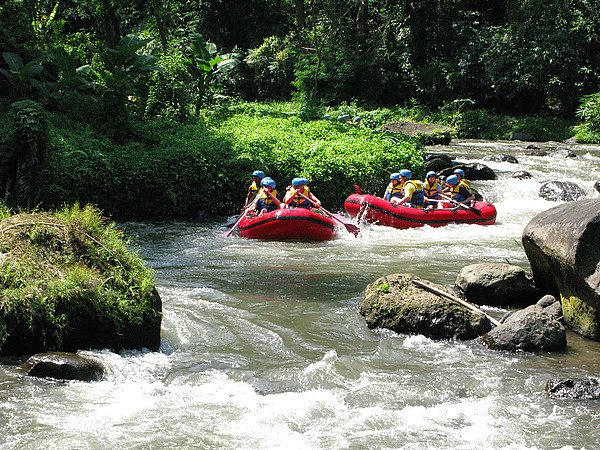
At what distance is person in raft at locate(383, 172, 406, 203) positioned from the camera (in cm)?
1567

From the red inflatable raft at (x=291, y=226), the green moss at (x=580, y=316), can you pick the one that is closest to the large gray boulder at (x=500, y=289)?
the green moss at (x=580, y=316)

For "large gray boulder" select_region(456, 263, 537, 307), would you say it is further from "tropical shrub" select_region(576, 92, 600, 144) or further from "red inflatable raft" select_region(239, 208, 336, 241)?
"tropical shrub" select_region(576, 92, 600, 144)

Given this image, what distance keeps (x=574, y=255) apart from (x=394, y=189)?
7.91 meters

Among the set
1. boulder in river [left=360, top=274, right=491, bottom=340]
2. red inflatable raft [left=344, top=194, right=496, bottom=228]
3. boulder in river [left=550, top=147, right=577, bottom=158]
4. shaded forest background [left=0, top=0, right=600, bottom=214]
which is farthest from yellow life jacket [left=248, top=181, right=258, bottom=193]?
boulder in river [left=550, top=147, right=577, bottom=158]

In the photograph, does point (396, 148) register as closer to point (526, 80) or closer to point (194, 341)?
point (194, 341)

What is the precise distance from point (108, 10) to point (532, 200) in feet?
40.2

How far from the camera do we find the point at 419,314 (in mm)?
8281

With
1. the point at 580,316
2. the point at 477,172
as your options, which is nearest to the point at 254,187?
the point at 477,172

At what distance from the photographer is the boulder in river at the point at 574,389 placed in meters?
6.56

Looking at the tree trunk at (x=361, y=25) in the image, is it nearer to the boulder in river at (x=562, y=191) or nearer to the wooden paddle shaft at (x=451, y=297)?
the boulder in river at (x=562, y=191)

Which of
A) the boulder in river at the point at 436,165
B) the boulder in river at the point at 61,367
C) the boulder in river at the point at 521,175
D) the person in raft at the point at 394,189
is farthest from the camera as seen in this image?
the boulder in river at the point at 436,165

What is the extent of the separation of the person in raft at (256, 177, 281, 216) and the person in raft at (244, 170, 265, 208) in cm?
50

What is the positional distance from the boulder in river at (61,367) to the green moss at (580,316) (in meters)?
5.18

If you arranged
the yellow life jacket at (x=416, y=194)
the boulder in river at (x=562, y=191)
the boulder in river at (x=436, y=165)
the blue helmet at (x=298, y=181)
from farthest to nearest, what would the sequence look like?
the boulder in river at (x=436, y=165) < the boulder in river at (x=562, y=191) < the yellow life jacket at (x=416, y=194) < the blue helmet at (x=298, y=181)
